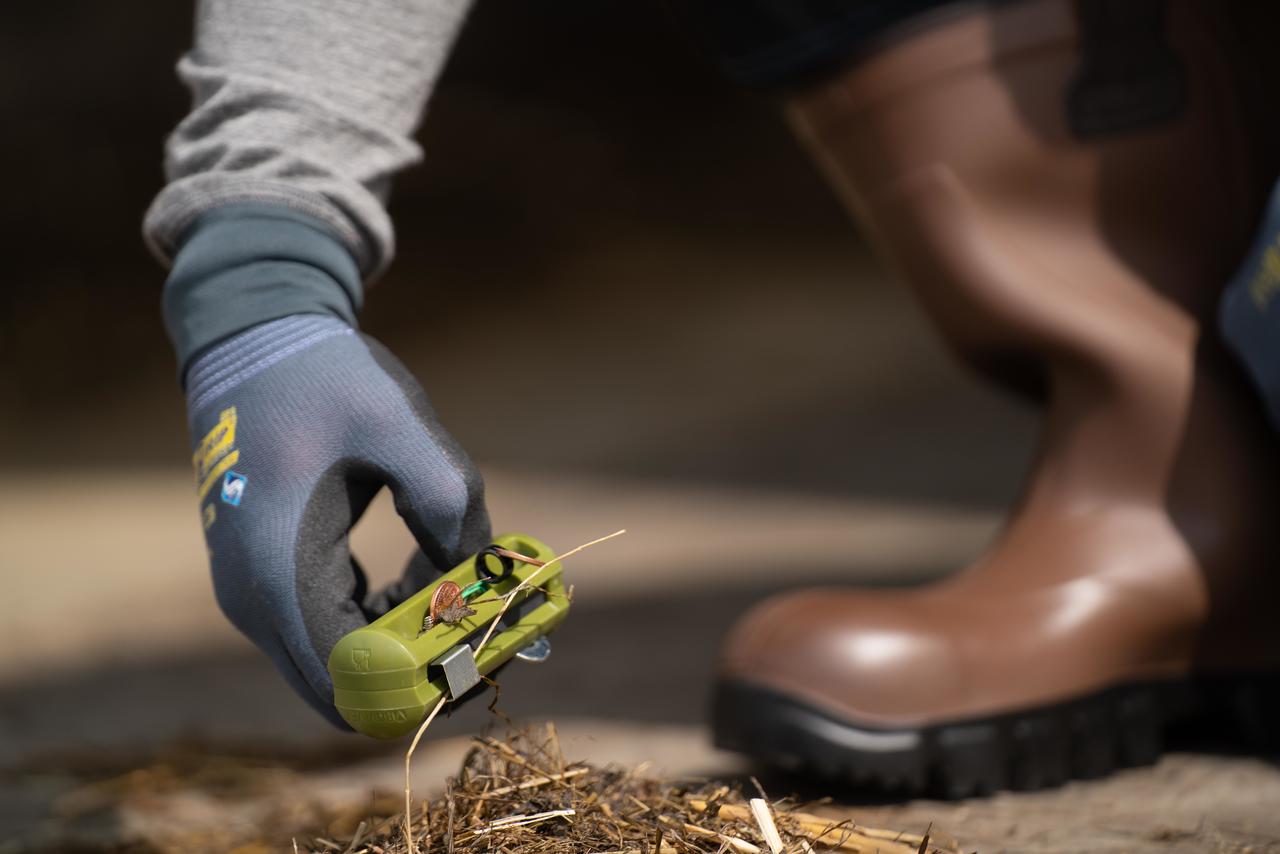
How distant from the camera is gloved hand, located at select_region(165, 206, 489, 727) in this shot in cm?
75

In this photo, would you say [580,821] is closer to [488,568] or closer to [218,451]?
[488,568]

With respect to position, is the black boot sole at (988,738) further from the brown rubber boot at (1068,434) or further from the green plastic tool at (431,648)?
the green plastic tool at (431,648)

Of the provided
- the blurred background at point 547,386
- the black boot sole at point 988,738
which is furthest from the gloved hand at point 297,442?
the blurred background at point 547,386

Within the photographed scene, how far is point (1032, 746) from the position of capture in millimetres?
1021

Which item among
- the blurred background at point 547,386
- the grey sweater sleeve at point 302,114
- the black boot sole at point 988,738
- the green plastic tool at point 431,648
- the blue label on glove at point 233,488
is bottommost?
the blurred background at point 547,386

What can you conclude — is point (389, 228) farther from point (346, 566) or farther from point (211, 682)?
point (211, 682)

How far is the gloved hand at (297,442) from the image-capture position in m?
0.75

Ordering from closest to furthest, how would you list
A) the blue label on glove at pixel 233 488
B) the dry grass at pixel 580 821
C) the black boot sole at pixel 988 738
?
the dry grass at pixel 580 821 → the blue label on glove at pixel 233 488 → the black boot sole at pixel 988 738

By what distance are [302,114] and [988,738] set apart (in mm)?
679

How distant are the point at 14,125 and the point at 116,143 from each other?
0.26 meters

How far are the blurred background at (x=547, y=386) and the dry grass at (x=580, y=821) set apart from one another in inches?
16.3

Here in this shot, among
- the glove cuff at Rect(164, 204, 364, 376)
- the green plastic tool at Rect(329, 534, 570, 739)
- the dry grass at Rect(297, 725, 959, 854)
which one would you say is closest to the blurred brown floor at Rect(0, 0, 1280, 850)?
the dry grass at Rect(297, 725, 959, 854)

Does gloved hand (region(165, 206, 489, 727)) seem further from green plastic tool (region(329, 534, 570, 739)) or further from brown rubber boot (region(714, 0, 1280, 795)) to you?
brown rubber boot (region(714, 0, 1280, 795))

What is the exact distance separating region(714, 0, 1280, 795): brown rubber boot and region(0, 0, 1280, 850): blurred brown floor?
0.09 m
